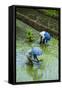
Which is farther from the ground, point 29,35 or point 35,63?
point 29,35

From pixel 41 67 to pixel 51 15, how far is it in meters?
0.42

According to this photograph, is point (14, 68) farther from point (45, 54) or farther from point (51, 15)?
point (51, 15)

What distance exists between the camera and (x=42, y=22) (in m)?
2.99

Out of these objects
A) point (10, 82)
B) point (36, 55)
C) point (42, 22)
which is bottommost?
point (10, 82)

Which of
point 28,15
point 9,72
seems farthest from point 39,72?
point 28,15

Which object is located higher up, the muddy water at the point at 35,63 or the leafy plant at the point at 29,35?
the leafy plant at the point at 29,35

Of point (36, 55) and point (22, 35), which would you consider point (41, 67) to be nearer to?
point (36, 55)

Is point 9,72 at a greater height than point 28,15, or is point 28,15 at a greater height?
point 28,15

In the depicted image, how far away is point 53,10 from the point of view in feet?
9.95

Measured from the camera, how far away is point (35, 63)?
2963 mm

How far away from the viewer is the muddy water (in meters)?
2.89

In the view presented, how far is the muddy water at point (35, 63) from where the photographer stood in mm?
2891

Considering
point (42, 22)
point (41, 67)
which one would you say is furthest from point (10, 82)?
point (42, 22)

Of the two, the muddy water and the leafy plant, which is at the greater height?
the leafy plant
